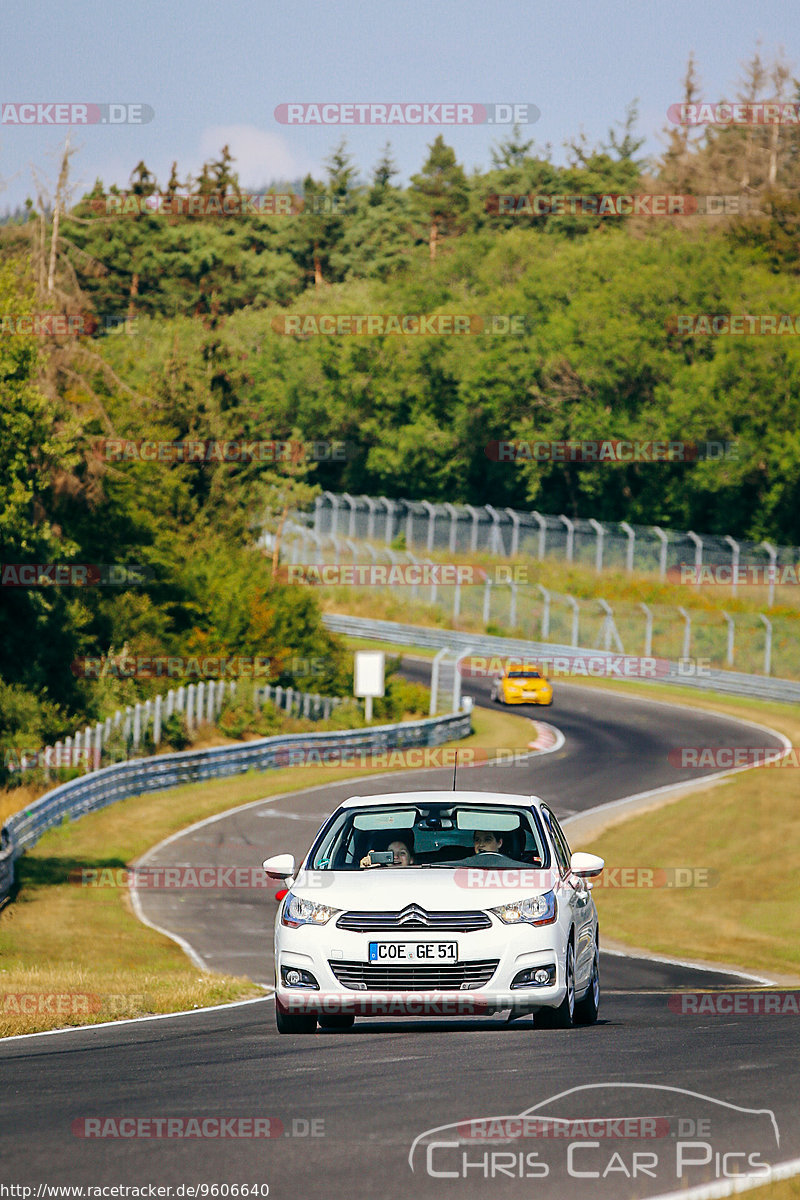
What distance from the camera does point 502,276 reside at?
318 feet

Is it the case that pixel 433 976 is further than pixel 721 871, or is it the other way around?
pixel 721 871

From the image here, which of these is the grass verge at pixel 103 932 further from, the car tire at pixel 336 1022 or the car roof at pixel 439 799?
the car roof at pixel 439 799

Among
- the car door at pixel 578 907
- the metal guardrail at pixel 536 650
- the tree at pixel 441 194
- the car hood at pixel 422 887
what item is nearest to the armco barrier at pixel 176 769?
the metal guardrail at pixel 536 650

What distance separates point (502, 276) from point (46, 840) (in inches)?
2850

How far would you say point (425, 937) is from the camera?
32.1 feet

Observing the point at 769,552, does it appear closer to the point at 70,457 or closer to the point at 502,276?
the point at 70,457

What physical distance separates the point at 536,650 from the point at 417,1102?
5384cm

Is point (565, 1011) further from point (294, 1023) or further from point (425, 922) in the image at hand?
point (294, 1023)

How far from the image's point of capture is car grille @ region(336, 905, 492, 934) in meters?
9.83

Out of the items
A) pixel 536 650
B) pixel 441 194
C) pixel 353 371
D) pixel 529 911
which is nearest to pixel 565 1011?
pixel 529 911

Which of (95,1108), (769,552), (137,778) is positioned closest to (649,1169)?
(95,1108)

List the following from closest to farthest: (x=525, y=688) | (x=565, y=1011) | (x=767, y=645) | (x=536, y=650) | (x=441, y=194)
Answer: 1. (x=565, y=1011)
2. (x=525, y=688)
3. (x=767, y=645)
4. (x=536, y=650)
5. (x=441, y=194)

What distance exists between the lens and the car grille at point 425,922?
32.2 ft

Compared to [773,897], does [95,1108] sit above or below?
above
